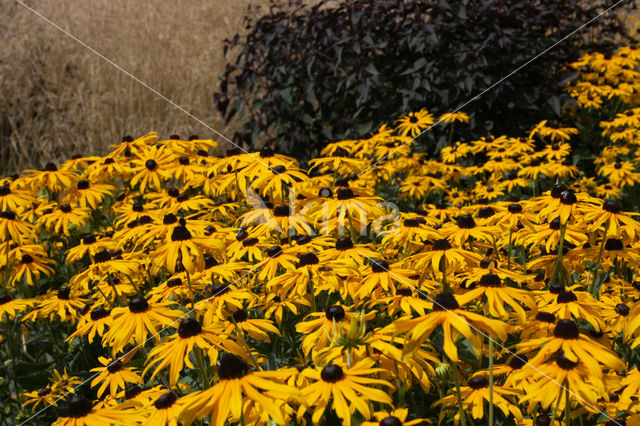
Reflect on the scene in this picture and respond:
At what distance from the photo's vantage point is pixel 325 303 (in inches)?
114

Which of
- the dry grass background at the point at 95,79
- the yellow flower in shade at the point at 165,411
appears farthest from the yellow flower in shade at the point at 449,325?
the dry grass background at the point at 95,79

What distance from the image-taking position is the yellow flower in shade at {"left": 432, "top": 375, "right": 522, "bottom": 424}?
194 centimetres

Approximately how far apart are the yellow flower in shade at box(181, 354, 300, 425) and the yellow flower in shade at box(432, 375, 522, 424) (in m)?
0.71

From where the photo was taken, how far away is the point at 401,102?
21.2 feet

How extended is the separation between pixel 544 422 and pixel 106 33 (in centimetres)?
1151

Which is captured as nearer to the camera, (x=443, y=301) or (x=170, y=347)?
(x=443, y=301)

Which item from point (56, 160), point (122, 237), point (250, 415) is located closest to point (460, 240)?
point (250, 415)

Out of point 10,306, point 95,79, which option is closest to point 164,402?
point 10,306

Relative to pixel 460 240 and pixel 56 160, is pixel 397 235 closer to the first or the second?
pixel 460 240

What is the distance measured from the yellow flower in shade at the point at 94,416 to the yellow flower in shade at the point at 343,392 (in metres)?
0.58

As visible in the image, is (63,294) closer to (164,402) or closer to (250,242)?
(250,242)

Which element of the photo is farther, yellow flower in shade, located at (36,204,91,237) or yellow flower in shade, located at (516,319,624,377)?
yellow flower in shade, located at (36,204,91,237)

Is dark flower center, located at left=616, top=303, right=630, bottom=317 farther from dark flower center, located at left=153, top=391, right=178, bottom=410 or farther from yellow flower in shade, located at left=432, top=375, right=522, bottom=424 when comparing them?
dark flower center, located at left=153, top=391, right=178, bottom=410

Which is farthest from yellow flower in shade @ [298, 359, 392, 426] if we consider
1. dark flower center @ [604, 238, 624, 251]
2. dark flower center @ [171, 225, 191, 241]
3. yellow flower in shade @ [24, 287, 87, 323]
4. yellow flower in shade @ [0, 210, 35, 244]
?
yellow flower in shade @ [0, 210, 35, 244]
